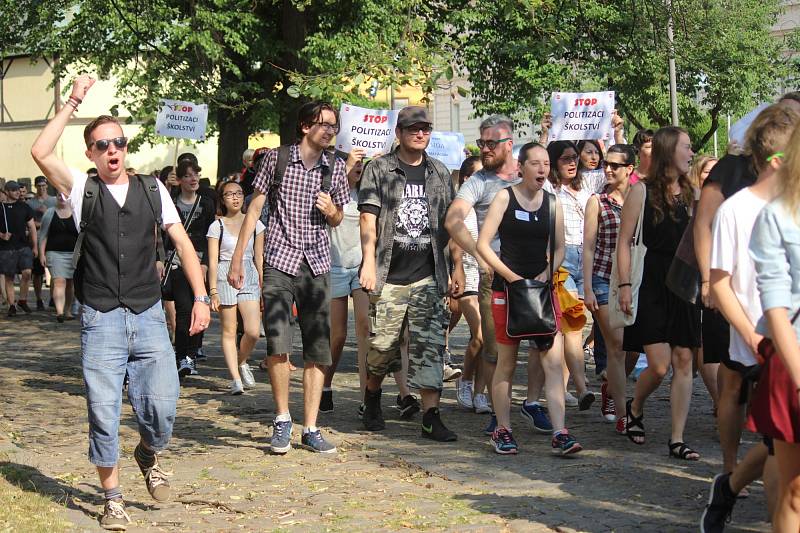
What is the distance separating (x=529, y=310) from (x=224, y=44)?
48.6 feet

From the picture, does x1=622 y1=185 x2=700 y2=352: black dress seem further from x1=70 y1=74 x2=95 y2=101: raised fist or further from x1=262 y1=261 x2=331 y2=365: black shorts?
x1=70 y1=74 x2=95 y2=101: raised fist

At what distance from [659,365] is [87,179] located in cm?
364

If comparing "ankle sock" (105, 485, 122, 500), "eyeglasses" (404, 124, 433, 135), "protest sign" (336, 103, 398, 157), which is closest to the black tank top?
"eyeglasses" (404, 124, 433, 135)

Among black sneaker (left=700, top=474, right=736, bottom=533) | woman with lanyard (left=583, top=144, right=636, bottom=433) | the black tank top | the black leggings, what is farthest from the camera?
the black leggings

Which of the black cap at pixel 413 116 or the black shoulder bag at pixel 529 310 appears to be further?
the black cap at pixel 413 116

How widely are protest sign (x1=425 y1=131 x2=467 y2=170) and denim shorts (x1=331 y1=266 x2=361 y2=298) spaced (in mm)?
6794

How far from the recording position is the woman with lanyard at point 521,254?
790 centimetres

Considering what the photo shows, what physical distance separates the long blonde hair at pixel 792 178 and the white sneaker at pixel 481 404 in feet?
18.2

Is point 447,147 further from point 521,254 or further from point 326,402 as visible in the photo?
point 521,254

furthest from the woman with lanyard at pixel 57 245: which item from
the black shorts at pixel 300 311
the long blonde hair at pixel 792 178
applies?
the long blonde hair at pixel 792 178

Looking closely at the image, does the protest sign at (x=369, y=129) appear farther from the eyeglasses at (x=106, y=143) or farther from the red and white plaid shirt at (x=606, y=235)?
the eyeglasses at (x=106, y=143)

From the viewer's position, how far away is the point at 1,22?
79.6ft

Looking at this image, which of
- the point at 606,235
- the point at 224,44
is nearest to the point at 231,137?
the point at 224,44

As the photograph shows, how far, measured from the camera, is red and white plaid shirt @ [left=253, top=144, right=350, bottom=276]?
820cm
